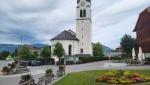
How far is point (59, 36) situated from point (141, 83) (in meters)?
85.8

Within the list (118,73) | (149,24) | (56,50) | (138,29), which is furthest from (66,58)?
(118,73)

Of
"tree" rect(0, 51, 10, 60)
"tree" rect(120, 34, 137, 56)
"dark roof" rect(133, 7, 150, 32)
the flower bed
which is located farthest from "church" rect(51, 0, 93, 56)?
the flower bed

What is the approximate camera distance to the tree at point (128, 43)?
325ft

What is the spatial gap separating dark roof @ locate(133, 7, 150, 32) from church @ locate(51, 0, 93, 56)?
2758cm

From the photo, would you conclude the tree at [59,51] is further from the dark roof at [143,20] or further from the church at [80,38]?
the dark roof at [143,20]

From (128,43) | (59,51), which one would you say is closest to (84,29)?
(59,51)

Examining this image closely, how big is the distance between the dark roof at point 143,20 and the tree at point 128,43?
23480 millimetres

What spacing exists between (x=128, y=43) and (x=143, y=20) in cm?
3020

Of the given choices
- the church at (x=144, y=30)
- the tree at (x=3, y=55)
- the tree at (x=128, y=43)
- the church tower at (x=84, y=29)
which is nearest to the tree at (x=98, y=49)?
the church tower at (x=84, y=29)

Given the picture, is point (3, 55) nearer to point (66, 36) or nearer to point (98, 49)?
point (98, 49)

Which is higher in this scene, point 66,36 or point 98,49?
point 66,36

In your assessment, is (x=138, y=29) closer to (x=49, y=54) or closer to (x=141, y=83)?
(x=49, y=54)

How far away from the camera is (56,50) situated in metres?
90.5

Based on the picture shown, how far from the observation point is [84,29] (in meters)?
101
